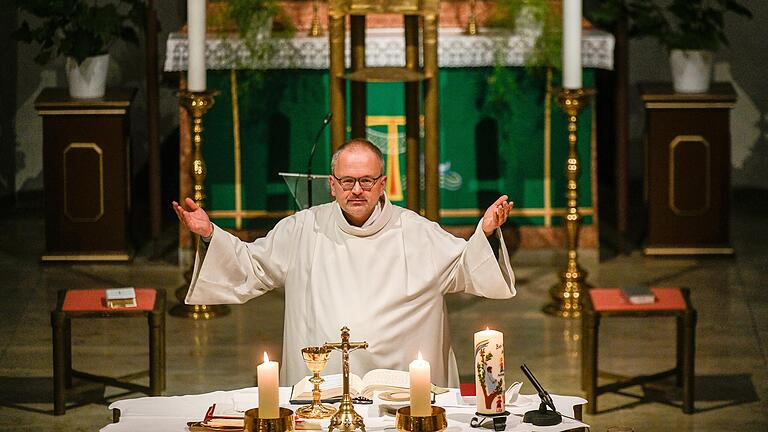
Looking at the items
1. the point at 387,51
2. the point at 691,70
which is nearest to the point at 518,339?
the point at 387,51

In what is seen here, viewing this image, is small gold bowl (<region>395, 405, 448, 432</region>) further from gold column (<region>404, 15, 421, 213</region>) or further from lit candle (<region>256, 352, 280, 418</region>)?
gold column (<region>404, 15, 421, 213</region>)

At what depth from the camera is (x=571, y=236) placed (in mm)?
9188

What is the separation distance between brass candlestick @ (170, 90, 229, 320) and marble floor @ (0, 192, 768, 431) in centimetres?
11

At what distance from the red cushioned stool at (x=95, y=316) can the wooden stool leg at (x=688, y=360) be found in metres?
2.39

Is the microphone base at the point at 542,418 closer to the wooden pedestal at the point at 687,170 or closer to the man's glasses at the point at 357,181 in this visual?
the man's glasses at the point at 357,181

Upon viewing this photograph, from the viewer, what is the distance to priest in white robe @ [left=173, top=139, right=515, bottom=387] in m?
5.96

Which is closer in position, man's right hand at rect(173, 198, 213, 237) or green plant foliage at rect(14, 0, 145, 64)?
man's right hand at rect(173, 198, 213, 237)

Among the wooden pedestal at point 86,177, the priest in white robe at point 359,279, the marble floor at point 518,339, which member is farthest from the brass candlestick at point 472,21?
the priest in white robe at point 359,279

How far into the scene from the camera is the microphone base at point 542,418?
4930 mm

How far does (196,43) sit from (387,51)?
1.54 meters

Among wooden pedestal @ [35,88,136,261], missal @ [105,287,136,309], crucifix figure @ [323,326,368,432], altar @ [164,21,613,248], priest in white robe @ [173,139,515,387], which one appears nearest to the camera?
crucifix figure @ [323,326,368,432]

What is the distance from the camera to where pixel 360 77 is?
8.01 m

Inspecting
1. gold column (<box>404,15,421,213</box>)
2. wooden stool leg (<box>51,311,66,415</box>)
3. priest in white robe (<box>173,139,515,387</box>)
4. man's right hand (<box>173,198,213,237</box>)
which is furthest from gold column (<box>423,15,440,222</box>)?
man's right hand (<box>173,198,213,237</box>)

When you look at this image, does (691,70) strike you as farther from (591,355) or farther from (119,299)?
(119,299)
